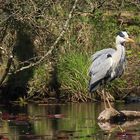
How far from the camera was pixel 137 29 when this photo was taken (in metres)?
23.0

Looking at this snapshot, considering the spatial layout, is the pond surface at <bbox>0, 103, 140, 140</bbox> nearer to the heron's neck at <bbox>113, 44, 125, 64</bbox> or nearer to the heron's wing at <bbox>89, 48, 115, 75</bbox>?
the heron's wing at <bbox>89, 48, 115, 75</bbox>

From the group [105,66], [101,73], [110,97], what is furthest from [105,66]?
[110,97]

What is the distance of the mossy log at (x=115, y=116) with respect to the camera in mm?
14567

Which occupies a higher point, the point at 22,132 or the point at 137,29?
the point at 137,29

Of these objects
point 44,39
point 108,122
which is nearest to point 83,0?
point 44,39

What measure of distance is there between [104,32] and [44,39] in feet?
7.10

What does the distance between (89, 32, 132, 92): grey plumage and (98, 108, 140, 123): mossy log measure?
1.40 m

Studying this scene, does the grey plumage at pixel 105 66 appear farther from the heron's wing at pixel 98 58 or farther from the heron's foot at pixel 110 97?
the heron's foot at pixel 110 97

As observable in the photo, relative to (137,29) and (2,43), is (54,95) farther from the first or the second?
(137,29)

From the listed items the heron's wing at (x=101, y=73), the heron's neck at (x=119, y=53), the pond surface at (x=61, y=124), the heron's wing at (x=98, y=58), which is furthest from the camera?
the heron's neck at (x=119, y=53)

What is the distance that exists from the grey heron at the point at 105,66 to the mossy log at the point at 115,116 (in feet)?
3.38

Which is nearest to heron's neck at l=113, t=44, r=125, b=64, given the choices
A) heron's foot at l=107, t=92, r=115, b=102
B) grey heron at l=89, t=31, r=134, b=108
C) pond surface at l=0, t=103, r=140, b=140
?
grey heron at l=89, t=31, r=134, b=108

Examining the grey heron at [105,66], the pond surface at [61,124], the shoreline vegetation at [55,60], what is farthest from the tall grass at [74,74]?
the grey heron at [105,66]

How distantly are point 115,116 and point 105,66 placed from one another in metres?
1.71
